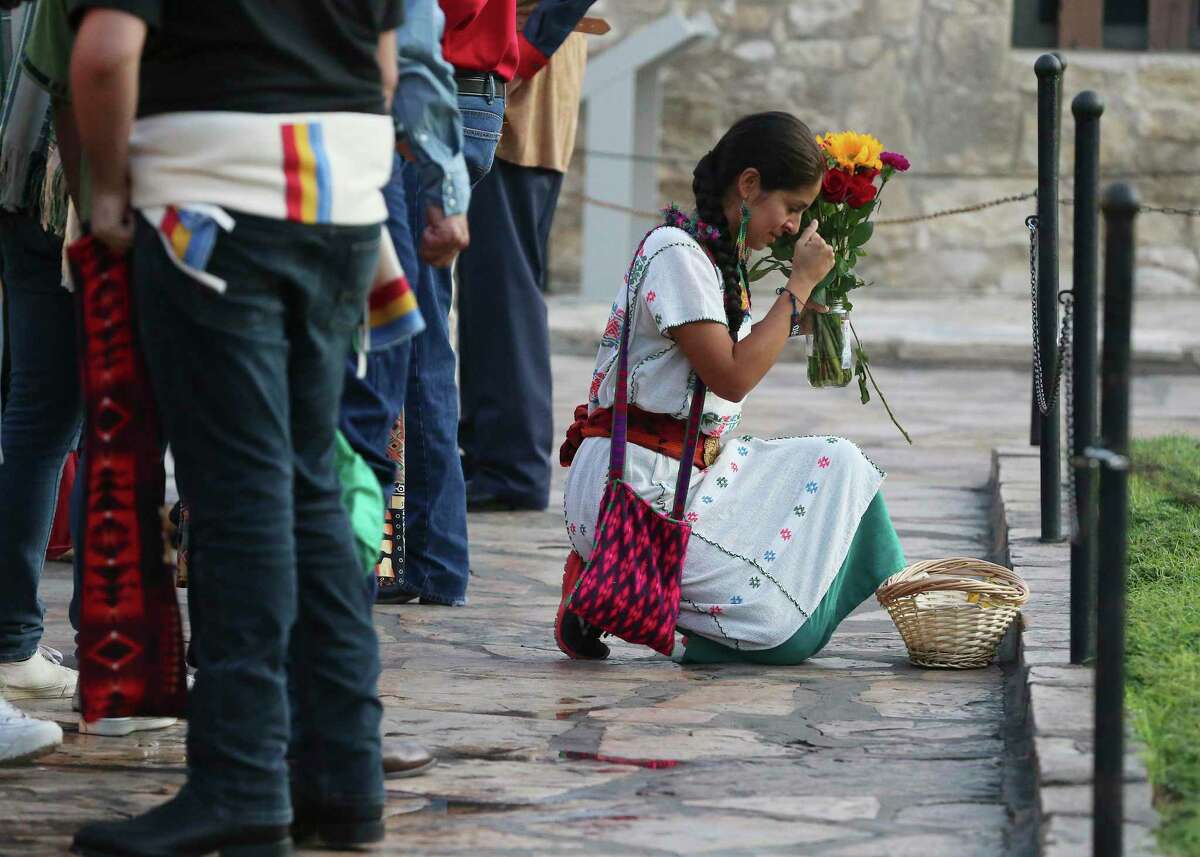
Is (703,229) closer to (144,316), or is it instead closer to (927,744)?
(927,744)

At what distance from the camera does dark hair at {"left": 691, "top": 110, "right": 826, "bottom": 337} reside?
390 centimetres

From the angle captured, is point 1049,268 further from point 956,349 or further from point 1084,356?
point 956,349

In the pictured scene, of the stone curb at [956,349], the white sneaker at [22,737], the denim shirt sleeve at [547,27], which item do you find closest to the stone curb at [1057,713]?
the white sneaker at [22,737]

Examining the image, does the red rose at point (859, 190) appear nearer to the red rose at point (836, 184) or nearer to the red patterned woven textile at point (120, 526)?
the red rose at point (836, 184)

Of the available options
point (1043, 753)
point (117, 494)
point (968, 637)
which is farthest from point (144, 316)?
point (968, 637)

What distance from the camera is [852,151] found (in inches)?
158

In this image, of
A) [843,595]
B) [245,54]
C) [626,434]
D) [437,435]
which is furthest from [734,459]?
[245,54]

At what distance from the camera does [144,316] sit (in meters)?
2.60

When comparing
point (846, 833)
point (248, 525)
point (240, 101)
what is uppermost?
point (240, 101)

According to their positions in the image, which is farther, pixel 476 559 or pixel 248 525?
pixel 476 559

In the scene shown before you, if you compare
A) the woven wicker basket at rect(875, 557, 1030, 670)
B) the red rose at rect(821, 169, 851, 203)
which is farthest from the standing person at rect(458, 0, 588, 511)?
the woven wicker basket at rect(875, 557, 1030, 670)

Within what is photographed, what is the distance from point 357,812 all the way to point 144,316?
74 centimetres

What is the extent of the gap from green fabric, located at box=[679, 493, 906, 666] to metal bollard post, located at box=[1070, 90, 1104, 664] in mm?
434

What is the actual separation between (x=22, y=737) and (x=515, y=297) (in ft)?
9.05
